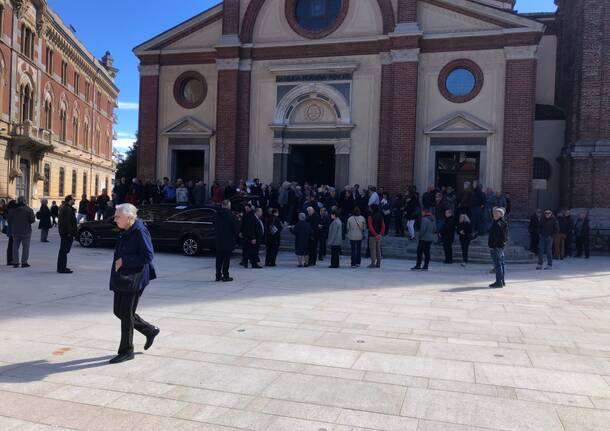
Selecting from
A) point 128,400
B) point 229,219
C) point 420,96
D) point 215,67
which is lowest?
point 128,400

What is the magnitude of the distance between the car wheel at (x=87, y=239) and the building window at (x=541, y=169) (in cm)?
1858

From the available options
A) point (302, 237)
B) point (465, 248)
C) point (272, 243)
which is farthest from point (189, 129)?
point (465, 248)

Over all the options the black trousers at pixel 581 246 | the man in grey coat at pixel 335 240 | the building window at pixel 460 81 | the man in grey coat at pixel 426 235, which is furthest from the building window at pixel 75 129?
the black trousers at pixel 581 246

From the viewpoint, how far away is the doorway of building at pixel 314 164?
2350 centimetres

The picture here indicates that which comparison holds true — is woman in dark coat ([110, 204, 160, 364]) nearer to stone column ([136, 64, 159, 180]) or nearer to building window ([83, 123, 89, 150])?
stone column ([136, 64, 159, 180])

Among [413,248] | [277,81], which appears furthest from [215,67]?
[413,248]

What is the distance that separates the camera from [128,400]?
14.5 ft

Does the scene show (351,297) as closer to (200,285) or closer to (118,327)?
(200,285)

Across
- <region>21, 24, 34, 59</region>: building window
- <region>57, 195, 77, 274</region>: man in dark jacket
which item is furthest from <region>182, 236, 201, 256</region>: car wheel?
<region>21, 24, 34, 59</region>: building window

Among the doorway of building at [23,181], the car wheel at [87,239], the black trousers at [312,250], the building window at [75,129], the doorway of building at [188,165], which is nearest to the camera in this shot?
the black trousers at [312,250]

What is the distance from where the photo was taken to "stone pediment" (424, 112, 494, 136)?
20.4 meters

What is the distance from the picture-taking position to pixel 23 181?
35.6 m

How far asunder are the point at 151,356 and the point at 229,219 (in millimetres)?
5739

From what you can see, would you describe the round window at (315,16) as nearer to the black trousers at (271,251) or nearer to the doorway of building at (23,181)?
the black trousers at (271,251)
